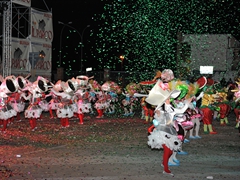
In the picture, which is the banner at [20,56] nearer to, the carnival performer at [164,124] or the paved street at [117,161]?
the paved street at [117,161]

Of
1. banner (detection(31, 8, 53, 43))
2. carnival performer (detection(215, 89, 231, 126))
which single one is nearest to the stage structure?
banner (detection(31, 8, 53, 43))

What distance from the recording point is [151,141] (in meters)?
8.76

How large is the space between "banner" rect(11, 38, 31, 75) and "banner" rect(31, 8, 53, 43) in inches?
40.4

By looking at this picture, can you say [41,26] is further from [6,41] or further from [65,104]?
[65,104]

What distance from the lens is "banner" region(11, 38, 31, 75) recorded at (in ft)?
89.7

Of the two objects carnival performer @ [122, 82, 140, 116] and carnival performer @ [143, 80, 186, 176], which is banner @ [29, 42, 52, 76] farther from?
carnival performer @ [143, 80, 186, 176]

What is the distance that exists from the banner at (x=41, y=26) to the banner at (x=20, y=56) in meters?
1.03

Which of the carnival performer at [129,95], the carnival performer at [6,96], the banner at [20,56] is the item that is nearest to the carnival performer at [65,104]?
the carnival performer at [6,96]

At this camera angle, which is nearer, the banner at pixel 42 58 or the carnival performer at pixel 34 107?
the carnival performer at pixel 34 107

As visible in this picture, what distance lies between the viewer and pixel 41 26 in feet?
100.0

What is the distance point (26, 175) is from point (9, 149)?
3.34 m

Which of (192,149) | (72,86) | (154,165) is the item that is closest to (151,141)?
(154,165)

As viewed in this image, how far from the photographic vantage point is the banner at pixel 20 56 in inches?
1077

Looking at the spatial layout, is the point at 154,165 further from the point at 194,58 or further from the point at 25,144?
the point at 194,58
